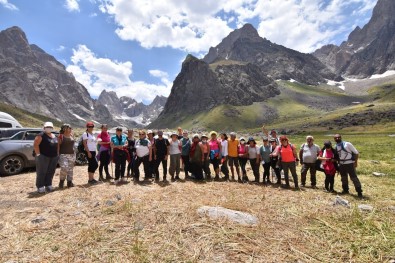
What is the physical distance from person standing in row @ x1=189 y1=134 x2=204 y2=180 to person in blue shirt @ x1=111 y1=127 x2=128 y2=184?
343cm

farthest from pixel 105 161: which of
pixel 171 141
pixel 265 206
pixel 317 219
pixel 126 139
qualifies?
pixel 317 219

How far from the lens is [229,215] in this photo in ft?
27.1

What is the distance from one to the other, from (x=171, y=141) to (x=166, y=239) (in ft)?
29.0

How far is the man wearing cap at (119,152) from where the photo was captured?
46.5 feet

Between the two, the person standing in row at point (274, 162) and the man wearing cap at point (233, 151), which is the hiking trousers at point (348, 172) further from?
the man wearing cap at point (233, 151)

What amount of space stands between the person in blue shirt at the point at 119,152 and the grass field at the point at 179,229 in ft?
8.40

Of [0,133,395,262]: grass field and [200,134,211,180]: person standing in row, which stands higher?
[200,134,211,180]: person standing in row

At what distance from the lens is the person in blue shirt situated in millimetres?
14180

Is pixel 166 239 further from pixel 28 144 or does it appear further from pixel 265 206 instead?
pixel 28 144

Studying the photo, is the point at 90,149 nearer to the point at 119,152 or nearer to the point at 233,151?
the point at 119,152

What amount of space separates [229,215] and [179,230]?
164 cm

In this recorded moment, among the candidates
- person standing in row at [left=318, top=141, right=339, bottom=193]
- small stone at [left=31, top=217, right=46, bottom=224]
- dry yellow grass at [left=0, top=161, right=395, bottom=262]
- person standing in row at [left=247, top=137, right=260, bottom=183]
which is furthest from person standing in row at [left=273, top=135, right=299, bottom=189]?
small stone at [left=31, top=217, right=46, bottom=224]

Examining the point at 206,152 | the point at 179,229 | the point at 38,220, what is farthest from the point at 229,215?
the point at 206,152

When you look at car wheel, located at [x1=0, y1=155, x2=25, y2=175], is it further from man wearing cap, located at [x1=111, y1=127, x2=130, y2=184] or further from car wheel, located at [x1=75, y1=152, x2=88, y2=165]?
man wearing cap, located at [x1=111, y1=127, x2=130, y2=184]
